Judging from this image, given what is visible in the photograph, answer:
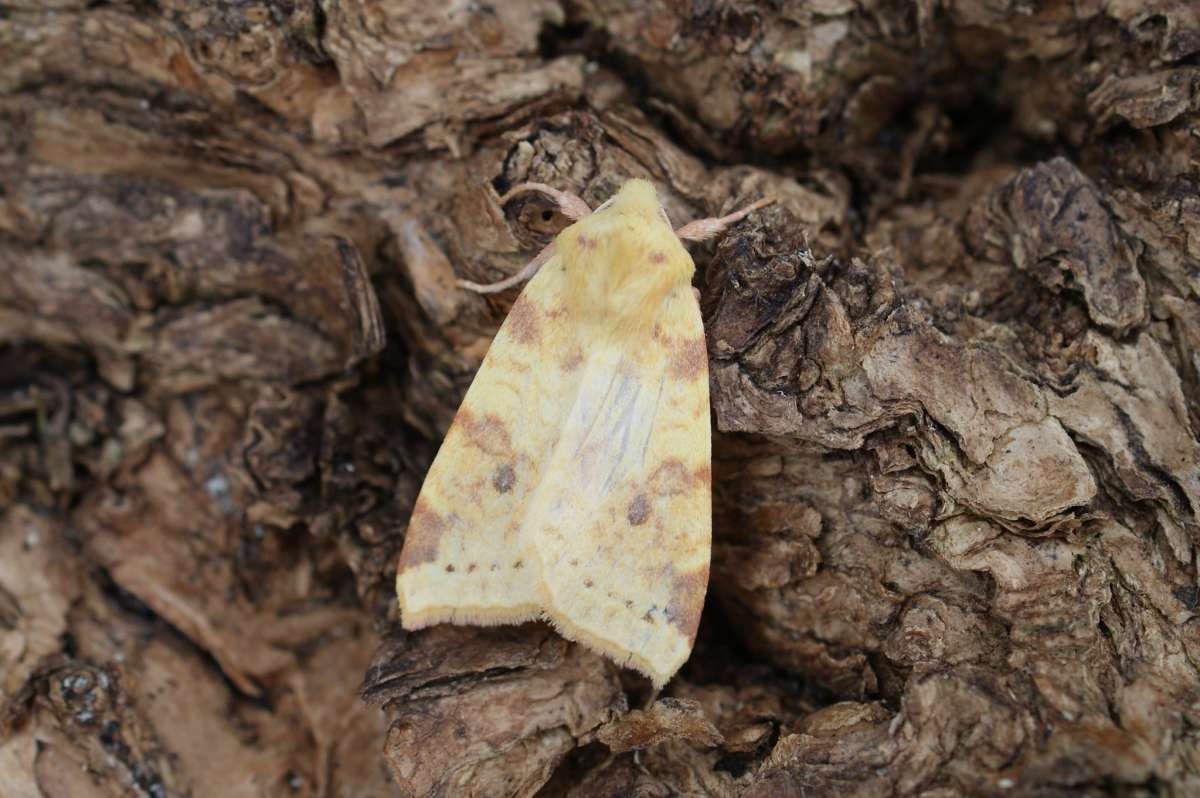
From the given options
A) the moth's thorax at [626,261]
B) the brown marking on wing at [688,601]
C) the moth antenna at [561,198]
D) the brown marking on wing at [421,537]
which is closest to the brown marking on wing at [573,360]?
the moth's thorax at [626,261]

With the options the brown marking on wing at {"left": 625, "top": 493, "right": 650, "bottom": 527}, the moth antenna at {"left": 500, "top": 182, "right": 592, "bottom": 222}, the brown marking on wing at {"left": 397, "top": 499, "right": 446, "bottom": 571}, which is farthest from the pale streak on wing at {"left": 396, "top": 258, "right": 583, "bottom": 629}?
the brown marking on wing at {"left": 625, "top": 493, "right": 650, "bottom": 527}

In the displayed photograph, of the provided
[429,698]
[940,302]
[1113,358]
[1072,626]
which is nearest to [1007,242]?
[940,302]

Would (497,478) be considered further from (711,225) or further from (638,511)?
(711,225)

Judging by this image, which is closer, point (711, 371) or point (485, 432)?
point (711, 371)

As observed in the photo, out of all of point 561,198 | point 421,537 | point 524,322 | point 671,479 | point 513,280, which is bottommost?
point 421,537

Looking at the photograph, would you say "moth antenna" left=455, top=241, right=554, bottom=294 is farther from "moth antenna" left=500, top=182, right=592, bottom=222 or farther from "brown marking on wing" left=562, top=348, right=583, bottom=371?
"brown marking on wing" left=562, top=348, right=583, bottom=371

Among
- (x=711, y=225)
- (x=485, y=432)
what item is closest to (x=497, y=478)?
(x=485, y=432)

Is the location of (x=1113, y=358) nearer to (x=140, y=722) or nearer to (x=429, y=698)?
(x=429, y=698)

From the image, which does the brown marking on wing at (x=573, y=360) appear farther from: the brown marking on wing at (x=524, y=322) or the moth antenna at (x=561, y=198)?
the moth antenna at (x=561, y=198)
